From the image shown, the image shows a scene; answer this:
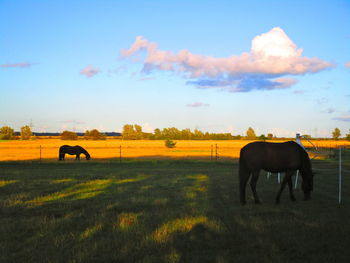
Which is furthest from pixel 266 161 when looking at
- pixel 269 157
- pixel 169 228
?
pixel 169 228

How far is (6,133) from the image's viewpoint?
10806cm

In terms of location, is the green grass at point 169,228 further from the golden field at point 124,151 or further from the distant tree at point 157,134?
the distant tree at point 157,134

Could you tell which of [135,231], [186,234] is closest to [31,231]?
[135,231]

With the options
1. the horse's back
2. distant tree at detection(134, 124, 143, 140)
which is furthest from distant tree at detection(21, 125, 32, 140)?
the horse's back

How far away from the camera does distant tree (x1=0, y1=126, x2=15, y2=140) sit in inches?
4060

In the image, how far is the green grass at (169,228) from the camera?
527 cm

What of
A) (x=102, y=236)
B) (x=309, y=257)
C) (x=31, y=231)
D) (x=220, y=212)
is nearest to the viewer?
(x=309, y=257)

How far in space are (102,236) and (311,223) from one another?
4.71 meters

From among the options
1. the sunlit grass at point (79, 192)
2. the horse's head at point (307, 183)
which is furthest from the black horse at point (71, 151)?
the horse's head at point (307, 183)

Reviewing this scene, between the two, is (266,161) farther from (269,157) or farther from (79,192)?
(79,192)

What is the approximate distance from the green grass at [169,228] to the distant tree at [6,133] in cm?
10426

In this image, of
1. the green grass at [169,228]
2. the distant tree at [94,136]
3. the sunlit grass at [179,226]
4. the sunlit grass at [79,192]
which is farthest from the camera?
the distant tree at [94,136]

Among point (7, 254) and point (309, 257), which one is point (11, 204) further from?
point (309, 257)

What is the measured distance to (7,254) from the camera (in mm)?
5305
